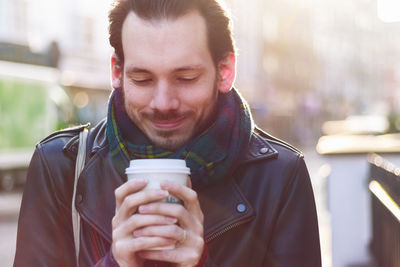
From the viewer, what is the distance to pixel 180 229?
62.4 inches

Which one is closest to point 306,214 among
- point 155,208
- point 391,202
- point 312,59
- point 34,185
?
point 155,208

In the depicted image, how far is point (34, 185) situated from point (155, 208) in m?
0.81

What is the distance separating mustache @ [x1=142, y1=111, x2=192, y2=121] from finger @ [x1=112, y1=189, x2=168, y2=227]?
0.50 metres

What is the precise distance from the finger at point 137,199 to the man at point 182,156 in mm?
402

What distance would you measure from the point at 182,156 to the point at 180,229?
1.77 feet

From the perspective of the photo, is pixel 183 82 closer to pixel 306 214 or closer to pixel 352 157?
pixel 306 214

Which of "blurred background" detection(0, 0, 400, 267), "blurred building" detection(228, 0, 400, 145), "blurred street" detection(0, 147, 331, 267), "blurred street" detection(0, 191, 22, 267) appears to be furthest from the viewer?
"blurred building" detection(228, 0, 400, 145)

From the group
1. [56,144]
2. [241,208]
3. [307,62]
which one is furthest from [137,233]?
[307,62]

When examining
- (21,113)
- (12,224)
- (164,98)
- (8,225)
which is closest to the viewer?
(164,98)

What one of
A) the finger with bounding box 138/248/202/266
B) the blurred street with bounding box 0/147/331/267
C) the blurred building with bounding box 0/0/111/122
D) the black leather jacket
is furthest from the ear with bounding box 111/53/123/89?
the blurred building with bounding box 0/0/111/122

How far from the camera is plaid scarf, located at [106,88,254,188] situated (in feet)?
6.91

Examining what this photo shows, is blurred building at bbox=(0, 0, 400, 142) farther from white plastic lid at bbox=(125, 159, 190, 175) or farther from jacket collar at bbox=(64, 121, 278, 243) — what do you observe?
white plastic lid at bbox=(125, 159, 190, 175)

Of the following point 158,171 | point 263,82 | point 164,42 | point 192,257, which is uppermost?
point 263,82

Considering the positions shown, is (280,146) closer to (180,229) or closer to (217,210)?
(217,210)
